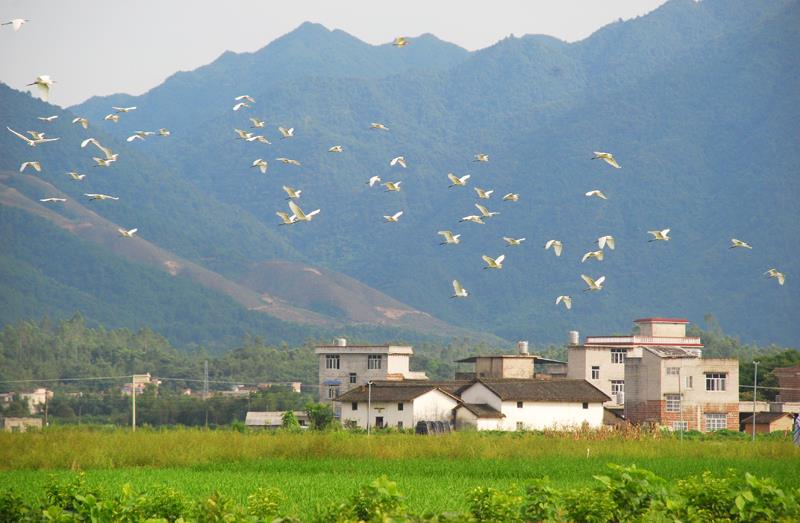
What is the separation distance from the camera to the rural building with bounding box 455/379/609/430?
6425 centimetres

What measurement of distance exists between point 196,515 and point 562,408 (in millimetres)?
46952

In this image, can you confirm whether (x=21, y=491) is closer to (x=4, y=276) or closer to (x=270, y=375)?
(x=270, y=375)

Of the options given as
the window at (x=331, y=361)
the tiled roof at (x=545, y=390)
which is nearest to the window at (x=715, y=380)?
the tiled roof at (x=545, y=390)

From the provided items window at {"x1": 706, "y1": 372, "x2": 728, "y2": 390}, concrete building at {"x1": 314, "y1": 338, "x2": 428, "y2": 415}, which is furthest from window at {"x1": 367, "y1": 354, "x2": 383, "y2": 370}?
window at {"x1": 706, "y1": 372, "x2": 728, "y2": 390}

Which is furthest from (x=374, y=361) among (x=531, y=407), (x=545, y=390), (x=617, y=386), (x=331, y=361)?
(x=531, y=407)

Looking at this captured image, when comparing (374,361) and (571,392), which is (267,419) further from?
(571,392)

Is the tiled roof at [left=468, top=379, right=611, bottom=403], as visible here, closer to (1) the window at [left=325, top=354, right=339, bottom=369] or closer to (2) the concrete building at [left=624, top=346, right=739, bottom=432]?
(2) the concrete building at [left=624, top=346, right=739, bottom=432]

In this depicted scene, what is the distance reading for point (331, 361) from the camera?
3137 inches

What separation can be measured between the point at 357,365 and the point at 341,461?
41.8 meters

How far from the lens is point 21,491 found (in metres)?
27.7

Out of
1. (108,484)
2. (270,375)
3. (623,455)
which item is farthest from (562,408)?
(270,375)

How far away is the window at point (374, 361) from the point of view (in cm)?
7762

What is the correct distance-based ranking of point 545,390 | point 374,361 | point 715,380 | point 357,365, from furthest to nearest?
point 357,365 < point 374,361 < point 715,380 < point 545,390

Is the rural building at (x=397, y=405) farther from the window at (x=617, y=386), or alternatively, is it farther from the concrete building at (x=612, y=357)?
the window at (x=617, y=386)
